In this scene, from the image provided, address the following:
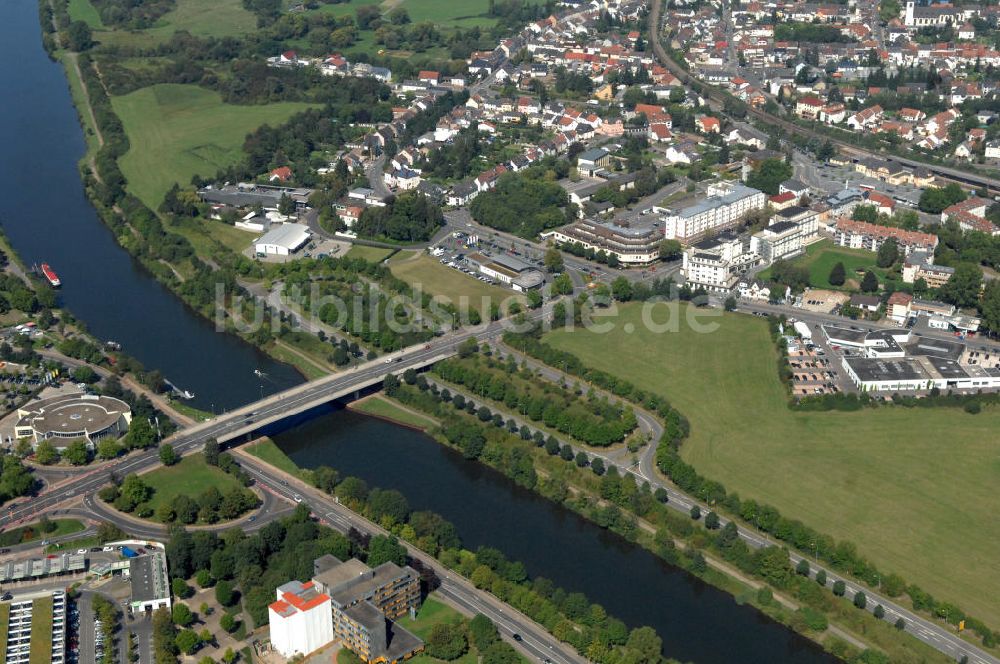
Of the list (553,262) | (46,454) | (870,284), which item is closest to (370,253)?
(553,262)

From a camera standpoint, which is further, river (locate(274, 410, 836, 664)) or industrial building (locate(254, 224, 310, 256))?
industrial building (locate(254, 224, 310, 256))

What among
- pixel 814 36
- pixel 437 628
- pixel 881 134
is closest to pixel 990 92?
pixel 881 134

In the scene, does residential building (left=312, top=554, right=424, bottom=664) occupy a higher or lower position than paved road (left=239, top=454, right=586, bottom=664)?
higher

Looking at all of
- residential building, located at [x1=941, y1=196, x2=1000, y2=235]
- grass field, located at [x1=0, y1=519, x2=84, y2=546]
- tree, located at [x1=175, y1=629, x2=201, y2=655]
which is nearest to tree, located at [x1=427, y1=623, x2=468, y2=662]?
tree, located at [x1=175, y1=629, x2=201, y2=655]

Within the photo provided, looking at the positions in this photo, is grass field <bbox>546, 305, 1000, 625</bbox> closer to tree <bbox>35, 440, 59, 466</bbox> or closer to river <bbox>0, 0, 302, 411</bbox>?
river <bbox>0, 0, 302, 411</bbox>

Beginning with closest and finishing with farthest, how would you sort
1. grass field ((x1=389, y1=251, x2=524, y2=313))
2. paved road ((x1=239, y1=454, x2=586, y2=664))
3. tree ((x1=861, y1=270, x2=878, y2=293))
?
paved road ((x1=239, y1=454, x2=586, y2=664)), tree ((x1=861, y1=270, x2=878, y2=293)), grass field ((x1=389, y1=251, x2=524, y2=313))

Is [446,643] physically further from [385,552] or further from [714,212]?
[714,212]

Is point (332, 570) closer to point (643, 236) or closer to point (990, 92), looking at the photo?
point (643, 236)
